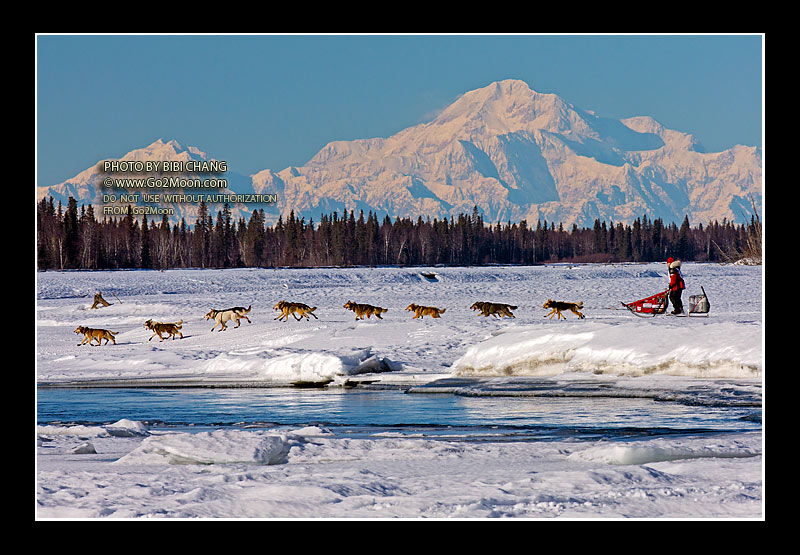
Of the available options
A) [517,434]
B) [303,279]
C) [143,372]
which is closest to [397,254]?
[303,279]

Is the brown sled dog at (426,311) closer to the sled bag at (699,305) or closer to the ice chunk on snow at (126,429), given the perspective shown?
the sled bag at (699,305)

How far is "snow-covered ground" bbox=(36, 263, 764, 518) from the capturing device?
24.3 feet

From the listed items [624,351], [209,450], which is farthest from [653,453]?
[624,351]

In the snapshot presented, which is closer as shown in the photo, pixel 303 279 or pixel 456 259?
pixel 303 279

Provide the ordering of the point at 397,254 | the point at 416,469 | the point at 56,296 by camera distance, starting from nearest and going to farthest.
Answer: the point at 416,469
the point at 56,296
the point at 397,254

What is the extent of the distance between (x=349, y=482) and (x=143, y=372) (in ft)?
44.7

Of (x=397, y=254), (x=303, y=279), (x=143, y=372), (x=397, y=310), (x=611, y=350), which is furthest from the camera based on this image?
(x=397, y=254)

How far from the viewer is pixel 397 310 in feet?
111

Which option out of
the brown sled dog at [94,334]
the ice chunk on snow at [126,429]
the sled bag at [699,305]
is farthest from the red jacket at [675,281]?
the brown sled dog at [94,334]

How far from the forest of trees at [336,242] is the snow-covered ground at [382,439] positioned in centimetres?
735

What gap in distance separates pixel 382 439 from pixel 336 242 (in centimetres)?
10153

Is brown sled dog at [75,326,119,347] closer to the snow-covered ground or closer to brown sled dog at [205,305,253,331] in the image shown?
the snow-covered ground

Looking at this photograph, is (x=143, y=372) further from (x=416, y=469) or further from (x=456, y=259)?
(x=456, y=259)
